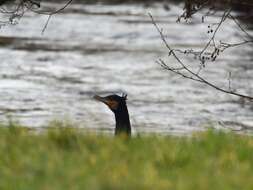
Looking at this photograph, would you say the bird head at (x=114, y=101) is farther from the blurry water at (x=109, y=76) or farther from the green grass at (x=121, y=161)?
the blurry water at (x=109, y=76)

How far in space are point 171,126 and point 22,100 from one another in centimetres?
399

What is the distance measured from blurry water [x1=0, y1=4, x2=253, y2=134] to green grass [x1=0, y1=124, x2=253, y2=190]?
12.5 feet

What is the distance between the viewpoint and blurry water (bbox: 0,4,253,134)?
17.5 m

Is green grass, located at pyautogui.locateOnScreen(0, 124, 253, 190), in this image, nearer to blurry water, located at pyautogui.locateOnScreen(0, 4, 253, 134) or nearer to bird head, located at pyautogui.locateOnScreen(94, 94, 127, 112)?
bird head, located at pyautogui.locateOnScreen(94, 94, 127, 112)

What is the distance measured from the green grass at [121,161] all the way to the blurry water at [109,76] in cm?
380

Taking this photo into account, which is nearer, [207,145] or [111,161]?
[111,161]

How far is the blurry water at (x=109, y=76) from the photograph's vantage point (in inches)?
689

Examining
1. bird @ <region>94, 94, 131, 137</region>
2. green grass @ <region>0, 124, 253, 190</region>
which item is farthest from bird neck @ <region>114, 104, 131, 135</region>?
green grass @ <region>0, 124, 253, 190</region>

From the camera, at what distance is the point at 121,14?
3947 centimetres

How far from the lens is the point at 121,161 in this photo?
6.30 metres

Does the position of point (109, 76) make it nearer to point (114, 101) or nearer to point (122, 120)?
point (114, 101)

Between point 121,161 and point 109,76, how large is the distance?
54.0 ft

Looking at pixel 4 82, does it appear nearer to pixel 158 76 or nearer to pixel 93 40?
pixel 158 76

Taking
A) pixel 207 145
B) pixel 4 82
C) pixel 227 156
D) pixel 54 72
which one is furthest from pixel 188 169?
pixel 54 72
